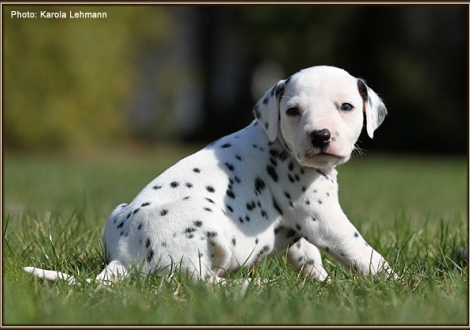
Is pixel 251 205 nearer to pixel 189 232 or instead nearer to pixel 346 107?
pixel 189 232

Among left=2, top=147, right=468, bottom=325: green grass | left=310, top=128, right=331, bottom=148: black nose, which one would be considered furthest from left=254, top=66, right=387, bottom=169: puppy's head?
→ left=2, top=147, right=468, bottom=325: green grass

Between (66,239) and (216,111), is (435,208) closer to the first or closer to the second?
(66,239)

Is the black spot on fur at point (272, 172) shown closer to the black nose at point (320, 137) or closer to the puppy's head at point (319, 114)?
the puppy's head at point (319, 114)

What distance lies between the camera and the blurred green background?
22.1 metres

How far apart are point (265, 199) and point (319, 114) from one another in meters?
0.73

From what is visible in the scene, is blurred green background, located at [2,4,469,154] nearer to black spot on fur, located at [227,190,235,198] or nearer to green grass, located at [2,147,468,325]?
green grass, located at [2,147,468,325]

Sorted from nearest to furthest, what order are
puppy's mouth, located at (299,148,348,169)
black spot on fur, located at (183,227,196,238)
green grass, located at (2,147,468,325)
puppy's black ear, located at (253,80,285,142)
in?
green grass, located at (2,147,468,325), black spot on fur, located at (183,227,196,238), puppy's mouth, located at (299,148,348,169), puppy's black ear, located at (253,80,285,142)

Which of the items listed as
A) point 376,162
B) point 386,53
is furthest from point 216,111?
point 376,162

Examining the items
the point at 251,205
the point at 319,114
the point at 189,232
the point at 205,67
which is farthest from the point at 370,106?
the point at 205,67

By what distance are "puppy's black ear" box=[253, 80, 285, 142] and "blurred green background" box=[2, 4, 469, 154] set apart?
603 inches

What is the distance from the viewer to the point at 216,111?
104ft

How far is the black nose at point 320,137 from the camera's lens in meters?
4.79

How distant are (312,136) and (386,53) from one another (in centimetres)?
2260

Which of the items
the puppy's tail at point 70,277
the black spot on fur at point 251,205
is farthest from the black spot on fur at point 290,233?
the puppy's tail at point 70,277
